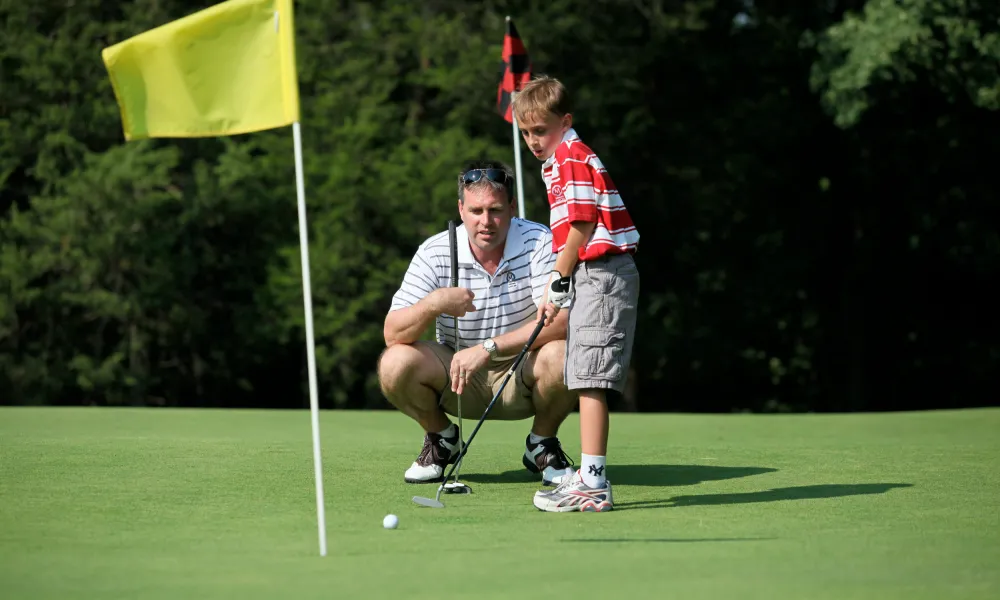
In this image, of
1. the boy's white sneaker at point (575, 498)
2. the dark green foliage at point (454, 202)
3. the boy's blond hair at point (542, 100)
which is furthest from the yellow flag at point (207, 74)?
the dark green foliage at point (454, 202)

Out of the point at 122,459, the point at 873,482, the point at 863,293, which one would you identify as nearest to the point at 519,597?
the point at 873,482

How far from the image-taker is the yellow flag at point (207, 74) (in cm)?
455

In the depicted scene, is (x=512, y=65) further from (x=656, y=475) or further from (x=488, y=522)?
(x=488, y=522)

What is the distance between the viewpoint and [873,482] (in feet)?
19.7

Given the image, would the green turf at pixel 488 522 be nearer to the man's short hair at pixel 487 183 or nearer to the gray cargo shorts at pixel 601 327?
the gray cargo shorts at pixel 601 327

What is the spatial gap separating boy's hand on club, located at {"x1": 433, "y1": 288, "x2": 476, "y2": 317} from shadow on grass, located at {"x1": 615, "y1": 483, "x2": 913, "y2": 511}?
3.25 feet

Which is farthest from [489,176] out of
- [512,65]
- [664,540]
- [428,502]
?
[512,65]

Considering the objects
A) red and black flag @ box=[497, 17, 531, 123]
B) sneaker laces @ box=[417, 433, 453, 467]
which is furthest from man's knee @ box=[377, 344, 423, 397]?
red and black flag @ box=[497, 17, 531, 123]

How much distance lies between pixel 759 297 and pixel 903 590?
18108mm

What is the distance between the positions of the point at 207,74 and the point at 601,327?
5.40 ft

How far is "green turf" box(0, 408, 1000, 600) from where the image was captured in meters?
3.81

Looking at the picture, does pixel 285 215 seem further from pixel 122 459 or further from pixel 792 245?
pixel 122 459

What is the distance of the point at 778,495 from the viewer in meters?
5.59

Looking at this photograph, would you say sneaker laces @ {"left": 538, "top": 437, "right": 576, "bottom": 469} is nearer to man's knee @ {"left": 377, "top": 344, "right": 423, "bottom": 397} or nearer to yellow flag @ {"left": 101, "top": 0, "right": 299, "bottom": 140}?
man's knee @ {"left": 377, "top": 344, "right": 423, "bottom": 397}
